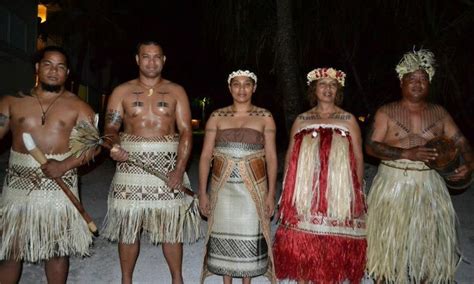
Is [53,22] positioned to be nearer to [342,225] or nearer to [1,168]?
[1,168]

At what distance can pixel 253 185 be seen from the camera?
11.6 ft

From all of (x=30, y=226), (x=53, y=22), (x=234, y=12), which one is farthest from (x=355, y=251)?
(x=53, y=22)

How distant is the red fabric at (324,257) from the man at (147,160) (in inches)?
36.1

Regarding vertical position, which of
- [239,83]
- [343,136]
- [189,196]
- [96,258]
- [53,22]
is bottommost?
[96,258]

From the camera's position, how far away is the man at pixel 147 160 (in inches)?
141

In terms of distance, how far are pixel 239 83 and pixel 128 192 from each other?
4.00 ft

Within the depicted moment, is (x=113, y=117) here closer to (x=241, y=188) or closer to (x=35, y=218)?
(x=35, y=218)

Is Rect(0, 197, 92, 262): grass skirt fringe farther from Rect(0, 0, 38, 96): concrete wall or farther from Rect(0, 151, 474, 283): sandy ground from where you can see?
Rect(0, 0, 38, 96): concrete wall

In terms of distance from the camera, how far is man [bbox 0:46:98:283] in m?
3.25

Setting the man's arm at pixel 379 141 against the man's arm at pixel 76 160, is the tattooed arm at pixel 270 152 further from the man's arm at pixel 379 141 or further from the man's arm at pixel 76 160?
the man's arm at pixel 76 160

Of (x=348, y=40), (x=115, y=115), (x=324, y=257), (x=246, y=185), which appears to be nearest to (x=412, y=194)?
(x=324, y=257)

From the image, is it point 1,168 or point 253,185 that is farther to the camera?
point 1,168

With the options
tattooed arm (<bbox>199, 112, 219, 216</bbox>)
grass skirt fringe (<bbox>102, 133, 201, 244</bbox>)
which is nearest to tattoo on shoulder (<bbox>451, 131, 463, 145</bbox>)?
tattooed arm (<bbox>199, 112, 219, 216</bbox>)

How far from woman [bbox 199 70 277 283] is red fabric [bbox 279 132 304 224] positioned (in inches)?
4.6
